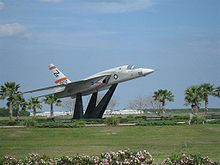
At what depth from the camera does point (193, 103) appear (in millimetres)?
70562

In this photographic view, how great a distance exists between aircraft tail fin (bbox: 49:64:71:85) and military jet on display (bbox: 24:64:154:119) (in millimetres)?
1205

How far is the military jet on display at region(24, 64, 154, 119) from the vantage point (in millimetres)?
53781

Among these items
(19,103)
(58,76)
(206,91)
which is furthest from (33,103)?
(206,91)

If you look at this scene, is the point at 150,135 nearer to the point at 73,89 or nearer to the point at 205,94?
the point at 73,89

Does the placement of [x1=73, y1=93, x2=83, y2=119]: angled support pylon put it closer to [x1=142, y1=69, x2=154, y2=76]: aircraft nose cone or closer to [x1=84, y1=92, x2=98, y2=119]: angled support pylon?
[x1=84, y1=92, x2=98, y2=119]: angled support pylon

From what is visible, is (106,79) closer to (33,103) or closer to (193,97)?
(193,97)

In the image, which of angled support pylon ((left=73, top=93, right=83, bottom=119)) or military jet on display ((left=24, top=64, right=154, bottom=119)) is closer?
military jet on display ((left=24, top=64, right=154, bottom=119))

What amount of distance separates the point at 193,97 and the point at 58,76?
21.8 m

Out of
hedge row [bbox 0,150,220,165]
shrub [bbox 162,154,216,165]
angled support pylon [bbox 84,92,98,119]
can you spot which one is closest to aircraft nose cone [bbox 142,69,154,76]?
angled support pylon [bbox 84,92,98,119]

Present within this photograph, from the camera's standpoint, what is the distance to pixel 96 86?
55.3 metres

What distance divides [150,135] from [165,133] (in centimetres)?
165

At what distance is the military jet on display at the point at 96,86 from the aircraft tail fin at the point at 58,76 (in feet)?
3.95

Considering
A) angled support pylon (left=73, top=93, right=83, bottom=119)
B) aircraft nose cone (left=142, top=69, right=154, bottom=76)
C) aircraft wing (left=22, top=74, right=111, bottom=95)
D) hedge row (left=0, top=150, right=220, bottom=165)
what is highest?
aircraft nose cone (left=142, top=69, right=154, bottom=76)

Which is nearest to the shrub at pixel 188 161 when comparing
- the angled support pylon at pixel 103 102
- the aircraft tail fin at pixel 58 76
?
the angled support pylon at pixel 103 102
